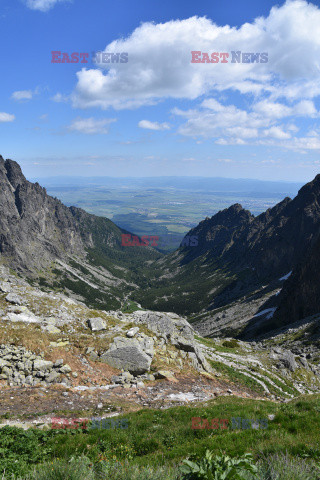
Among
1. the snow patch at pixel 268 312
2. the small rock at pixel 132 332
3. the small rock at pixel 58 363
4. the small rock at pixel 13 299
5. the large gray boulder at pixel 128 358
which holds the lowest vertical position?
the snow patch at pixel 268 312

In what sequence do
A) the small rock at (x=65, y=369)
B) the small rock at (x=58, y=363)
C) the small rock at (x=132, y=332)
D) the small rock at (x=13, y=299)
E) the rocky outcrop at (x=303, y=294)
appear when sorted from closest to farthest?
1. the small rock at (x=65, y=369)
2. the small rock at (x=58, y=363)
3. the small rock at (x=13, y=299)
4. the small rock at (x=132, y=332)
5. the rocky outcrop at (x=303, y=294)

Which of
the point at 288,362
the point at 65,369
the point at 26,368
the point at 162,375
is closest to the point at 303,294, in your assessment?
the point at 288,362

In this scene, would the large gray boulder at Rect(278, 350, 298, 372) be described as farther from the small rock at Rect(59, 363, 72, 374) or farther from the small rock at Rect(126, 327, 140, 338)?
the small rock at Rect(59, 363, 72, 374)

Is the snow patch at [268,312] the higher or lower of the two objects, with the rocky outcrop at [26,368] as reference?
lower

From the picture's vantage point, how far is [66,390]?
18.3 meters

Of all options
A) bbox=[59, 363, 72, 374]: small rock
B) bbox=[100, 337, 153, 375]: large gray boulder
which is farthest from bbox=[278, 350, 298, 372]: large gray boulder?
bbox=[59, 363, 72, 374]: small rock

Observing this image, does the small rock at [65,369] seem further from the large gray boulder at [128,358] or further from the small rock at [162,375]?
the small rock at [162,375]

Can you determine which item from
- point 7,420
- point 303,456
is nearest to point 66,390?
point 7,420

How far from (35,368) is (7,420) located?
5.54m

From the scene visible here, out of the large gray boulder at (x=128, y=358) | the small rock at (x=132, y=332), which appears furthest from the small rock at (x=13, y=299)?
the small rock at (x=132, y=332)

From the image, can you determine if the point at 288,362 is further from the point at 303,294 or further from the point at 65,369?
the point at 303,294

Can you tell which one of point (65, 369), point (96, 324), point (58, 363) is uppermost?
point (96, 324)

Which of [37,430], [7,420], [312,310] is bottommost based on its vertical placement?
[312,310]

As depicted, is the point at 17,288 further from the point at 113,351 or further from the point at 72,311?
the point at 113,351
